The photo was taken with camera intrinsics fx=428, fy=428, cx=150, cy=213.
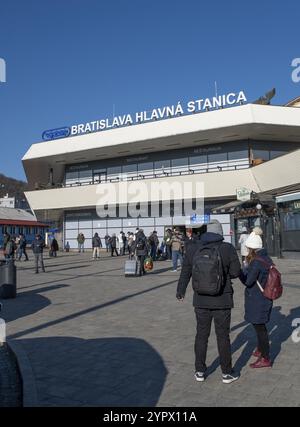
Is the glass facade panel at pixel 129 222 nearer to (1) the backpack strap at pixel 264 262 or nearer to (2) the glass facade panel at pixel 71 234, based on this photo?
(2) the glass facade panel at pixel 71 234

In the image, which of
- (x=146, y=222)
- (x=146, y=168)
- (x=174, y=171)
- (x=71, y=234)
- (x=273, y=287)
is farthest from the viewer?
(x=71, y=234)

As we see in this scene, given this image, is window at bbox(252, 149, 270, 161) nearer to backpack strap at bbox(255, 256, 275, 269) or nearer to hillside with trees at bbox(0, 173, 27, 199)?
backpack strap at bbox(255, 256, 275, 269)

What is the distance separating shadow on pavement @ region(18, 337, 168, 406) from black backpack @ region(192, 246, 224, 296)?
120 cm

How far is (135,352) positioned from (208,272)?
217cm

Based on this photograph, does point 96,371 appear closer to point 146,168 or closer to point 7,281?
point 7,281

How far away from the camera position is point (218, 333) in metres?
4.88

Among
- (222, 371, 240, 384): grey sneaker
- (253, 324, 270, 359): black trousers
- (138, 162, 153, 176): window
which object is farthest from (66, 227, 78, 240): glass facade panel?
(222, 371, 240, 384): grey sneaker

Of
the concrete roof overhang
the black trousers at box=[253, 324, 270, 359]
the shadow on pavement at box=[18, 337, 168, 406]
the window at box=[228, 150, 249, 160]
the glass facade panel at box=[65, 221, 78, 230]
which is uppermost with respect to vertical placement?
the concrete roof overhang

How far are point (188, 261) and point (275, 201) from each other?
19643 millimetres

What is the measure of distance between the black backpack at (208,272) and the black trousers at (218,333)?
27cm

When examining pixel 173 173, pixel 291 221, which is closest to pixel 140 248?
pixel 291 221

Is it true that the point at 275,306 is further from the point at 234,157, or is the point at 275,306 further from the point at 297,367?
the point at 234,157

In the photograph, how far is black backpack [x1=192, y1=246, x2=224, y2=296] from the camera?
4.64 meters

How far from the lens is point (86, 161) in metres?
41.3
